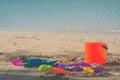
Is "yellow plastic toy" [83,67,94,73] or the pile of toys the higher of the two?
the pile of toys

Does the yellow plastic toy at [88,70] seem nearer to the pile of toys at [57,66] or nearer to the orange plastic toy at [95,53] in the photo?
the pile of toys at [57,66]

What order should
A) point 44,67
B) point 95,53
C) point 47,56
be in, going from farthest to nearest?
1. point 47,56
2. point 95,53
3. point 44,67

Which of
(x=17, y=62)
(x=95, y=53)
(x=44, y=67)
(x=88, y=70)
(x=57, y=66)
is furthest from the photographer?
(x=95, y=53)

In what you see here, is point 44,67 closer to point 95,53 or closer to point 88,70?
point 88,70

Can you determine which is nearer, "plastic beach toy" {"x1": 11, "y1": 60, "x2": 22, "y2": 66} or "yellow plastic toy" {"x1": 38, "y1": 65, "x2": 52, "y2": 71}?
"yellow plastic toy" {"x1": 38, "y1": 65, "x2": 52, "y2": 71}

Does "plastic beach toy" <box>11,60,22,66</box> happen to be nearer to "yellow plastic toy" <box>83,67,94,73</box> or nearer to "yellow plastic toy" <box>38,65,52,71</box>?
"yellow plastic toy" <box>38,65,52,71</box>

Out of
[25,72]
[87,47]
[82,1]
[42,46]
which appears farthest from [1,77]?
[82,1]

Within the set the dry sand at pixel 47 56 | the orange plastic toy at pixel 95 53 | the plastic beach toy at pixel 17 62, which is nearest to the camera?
the dry sand at pixel 47 56

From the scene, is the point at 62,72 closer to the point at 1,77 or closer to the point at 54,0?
the point at 1,77

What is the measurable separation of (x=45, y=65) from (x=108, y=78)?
112 cm

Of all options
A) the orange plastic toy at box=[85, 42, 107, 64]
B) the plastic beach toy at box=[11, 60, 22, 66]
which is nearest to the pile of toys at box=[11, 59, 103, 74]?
the plastic beach toy at box=[11, 60, 22, 66]

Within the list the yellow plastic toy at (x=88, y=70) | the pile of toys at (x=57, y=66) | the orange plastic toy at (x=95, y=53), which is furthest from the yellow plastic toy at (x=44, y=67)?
the orange plastic toy at (x=95, y=53)

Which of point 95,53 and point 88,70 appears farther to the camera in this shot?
point 95,53

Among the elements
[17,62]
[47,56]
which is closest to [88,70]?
[17,62]
